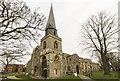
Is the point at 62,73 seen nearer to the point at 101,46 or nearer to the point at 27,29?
the point at 101,46

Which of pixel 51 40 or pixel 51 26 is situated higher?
pixel 51 26

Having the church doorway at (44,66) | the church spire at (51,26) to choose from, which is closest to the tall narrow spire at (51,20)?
the church spire at (51,26)

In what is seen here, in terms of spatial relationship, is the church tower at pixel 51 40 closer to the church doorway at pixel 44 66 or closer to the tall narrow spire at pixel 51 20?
the tall narrow spire at pixel 51 20

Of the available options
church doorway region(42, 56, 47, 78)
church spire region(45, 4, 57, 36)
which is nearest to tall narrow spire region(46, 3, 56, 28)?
church spire region(45, 4, 57, 36)

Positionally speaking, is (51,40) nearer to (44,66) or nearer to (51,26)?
(51,26)

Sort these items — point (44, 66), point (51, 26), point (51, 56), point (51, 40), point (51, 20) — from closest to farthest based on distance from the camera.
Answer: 1. point (51, 56)
2. point (44, 66)
3. point (51, 40)
4. point (51, 26)
5. point (51, 20)

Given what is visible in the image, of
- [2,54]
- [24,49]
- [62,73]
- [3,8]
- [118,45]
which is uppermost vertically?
[3,8]

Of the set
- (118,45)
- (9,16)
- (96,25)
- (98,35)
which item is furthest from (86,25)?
(9,16)

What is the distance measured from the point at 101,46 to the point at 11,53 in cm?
1701

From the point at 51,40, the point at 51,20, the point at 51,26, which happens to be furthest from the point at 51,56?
the point at 51,20

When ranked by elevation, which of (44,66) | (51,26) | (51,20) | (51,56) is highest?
(51,20)

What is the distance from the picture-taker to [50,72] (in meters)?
22.6

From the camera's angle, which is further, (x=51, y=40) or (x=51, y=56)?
(x=51, y=40)

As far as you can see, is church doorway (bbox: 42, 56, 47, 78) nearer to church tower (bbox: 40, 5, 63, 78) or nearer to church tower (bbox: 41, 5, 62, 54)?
church tower (bbox: 40, 5, 63, 78)
